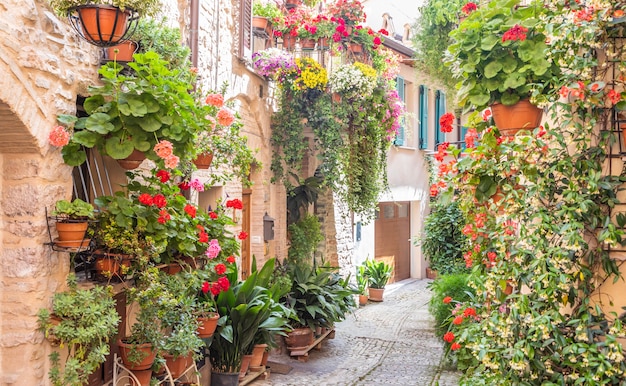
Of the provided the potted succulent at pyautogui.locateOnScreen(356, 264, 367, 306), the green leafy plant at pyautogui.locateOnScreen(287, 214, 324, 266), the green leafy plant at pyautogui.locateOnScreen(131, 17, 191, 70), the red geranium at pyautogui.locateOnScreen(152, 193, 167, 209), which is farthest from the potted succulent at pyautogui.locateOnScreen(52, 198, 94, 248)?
the potted succulent at pyautogui.locateOnScreen(356, 264, 367, 306)

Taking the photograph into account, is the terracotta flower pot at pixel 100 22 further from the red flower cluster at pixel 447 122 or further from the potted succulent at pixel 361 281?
the potted succulent at pixel 361 281

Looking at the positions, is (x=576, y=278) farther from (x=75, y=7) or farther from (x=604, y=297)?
(x=75, y=7)

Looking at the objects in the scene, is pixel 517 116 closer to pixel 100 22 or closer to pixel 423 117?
pixel 100 22

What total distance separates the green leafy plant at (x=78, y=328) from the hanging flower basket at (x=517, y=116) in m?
2.67

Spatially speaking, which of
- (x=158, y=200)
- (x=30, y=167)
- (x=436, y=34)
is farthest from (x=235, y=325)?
(x=436, y=34)

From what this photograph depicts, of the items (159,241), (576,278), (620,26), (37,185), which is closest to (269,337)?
(159,241)

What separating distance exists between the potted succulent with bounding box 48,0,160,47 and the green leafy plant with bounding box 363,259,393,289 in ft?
34.9

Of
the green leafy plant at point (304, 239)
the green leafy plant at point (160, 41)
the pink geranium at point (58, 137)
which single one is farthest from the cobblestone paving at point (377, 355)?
the pink geranium at point (58, 137)

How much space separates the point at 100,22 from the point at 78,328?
178 cm

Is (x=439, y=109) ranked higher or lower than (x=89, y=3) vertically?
higher

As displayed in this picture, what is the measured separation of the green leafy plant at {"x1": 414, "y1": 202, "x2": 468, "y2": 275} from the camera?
1100cm

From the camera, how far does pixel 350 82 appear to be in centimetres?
974

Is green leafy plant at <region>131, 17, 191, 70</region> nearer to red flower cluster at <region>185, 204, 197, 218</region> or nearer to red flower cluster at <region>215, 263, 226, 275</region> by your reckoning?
red flower cluster at <region>185, 204, 197, 218</region>

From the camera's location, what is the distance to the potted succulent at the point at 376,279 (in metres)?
14.0
